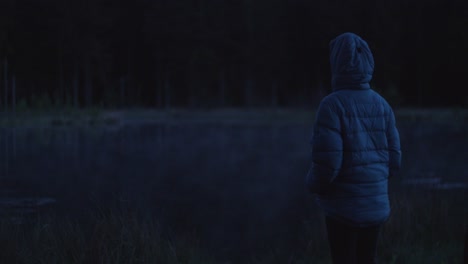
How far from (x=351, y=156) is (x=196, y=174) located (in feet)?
34.0

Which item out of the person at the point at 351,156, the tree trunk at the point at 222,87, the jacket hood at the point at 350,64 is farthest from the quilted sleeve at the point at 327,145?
the tree trunk at the point at 222,87

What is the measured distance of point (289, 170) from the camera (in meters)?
14.4

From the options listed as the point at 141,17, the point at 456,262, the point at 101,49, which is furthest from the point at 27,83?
the point at 456,262

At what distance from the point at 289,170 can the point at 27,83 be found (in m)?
35.5

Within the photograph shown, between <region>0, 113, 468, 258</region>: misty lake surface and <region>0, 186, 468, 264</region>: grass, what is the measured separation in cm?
52

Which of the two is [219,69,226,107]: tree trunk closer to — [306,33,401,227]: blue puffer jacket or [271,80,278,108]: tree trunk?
[271,80,278,108]: tree trunk

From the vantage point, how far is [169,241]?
597 cm

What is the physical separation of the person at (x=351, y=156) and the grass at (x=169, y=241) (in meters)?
2.39

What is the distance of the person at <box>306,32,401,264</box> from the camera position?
11.0 ft

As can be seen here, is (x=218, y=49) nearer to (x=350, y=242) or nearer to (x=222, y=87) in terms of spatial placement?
(x=222, y=87)

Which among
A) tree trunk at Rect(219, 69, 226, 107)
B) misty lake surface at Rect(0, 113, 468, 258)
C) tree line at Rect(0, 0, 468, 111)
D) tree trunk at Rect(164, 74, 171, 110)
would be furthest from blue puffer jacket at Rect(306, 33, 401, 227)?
tree trunk at Rect(219, 69, 226, 107)

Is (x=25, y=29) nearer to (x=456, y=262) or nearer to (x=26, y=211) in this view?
(x=26, y=211)

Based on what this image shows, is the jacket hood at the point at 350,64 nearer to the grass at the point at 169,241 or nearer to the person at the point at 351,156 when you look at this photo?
the person at the point at 351,156

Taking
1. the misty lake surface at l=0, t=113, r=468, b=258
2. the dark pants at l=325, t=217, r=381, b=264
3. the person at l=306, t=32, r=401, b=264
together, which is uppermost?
the person at l=306, t=32, r=401, b=264
